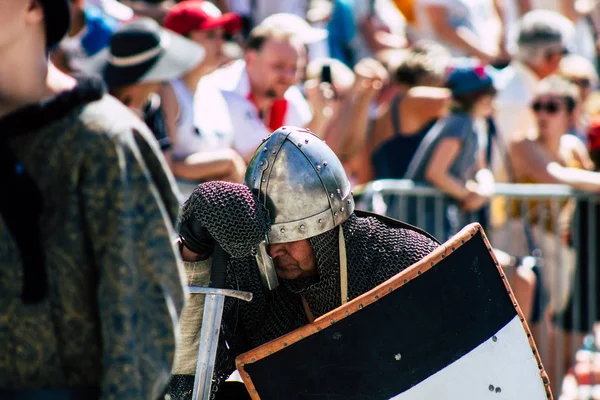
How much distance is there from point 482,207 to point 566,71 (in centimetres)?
171

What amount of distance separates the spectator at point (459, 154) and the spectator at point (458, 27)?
1733 millimetres

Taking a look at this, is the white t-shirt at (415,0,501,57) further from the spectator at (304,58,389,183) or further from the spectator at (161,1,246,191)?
the spectator at (161,1,246,191)

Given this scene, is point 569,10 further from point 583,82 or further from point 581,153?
point 581,153

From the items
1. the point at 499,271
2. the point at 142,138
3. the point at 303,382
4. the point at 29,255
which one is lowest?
the point at 303,382

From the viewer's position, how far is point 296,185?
3.68 m

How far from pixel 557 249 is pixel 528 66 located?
161 centimetres

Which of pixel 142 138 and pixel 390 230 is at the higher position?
pixel 142 138

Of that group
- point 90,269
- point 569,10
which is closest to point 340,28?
point 569,10

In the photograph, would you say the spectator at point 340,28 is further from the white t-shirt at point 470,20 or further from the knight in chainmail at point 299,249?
the knight in chainmail at point 299,249

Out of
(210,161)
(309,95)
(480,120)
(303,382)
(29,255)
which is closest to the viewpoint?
(29,255)

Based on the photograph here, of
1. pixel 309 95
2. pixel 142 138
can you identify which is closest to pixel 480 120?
pixel 309 95

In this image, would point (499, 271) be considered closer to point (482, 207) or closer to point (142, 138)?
point (142, 138)

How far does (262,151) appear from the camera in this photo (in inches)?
148

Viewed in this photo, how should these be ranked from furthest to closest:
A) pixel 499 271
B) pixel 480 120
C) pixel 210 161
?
pixel 480 120, pixel 210 161, pixel 499 271
